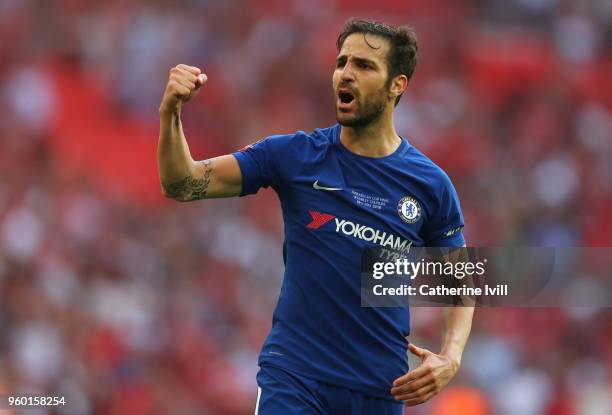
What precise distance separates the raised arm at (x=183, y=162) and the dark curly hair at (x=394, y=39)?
0.78m

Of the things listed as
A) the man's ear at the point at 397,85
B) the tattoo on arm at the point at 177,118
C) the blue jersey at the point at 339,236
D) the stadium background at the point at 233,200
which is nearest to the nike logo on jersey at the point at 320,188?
the blue jersey at the point at 339,236

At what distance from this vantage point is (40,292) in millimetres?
10047

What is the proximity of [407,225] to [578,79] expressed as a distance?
9180 mm

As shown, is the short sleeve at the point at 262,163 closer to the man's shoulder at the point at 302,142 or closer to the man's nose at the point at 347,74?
the man's shoulder at the point at 302,142

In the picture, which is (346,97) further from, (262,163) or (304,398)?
(304,398)

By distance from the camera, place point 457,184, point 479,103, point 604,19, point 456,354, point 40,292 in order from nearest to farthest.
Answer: point 456,354, point 40,292, point 457,184, point 479,103, point 604,19

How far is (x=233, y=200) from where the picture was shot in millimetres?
12352

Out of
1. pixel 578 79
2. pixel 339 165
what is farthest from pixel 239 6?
pixel 339 165

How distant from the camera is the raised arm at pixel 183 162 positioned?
506cm

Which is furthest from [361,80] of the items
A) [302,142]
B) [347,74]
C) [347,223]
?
[347,223]

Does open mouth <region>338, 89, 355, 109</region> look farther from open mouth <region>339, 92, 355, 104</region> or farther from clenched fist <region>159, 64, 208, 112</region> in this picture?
clenched fist <region>159, 64, 208, 112</region>

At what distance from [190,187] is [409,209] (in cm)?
93

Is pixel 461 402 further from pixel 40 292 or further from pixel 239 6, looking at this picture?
pixel 239 6

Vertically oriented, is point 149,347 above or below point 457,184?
below
